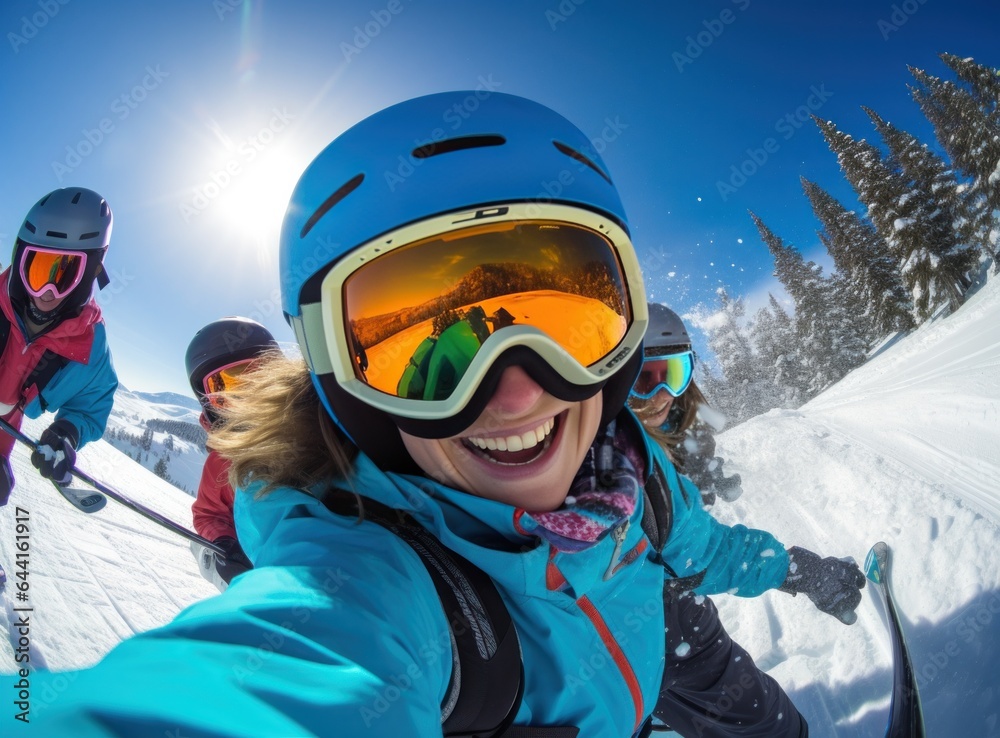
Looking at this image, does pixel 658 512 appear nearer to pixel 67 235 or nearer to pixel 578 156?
pixel 578 156

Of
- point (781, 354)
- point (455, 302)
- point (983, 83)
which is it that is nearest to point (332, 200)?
point (455, 302)

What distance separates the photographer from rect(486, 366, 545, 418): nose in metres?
1.51

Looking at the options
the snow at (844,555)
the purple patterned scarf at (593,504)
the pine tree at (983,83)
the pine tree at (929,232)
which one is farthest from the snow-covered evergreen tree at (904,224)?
the purple patterned scarf at (593,504)

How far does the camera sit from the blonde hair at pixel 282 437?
144 centimetres

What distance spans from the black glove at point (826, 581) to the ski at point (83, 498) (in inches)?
228

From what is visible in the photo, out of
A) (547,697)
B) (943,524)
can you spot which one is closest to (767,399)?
(943,524)

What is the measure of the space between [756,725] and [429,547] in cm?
244

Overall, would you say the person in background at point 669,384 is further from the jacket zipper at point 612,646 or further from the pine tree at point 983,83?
the pine tree at point 983,83

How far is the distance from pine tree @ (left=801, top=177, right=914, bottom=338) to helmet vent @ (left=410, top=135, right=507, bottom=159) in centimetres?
3089

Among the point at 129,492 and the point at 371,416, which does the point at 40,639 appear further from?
the point at 129,492

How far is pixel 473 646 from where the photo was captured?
111 centimetres

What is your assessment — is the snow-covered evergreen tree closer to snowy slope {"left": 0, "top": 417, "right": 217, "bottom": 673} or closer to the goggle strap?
the goggle strap

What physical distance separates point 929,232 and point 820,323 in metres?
7.43

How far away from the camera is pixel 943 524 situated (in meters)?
3.28
